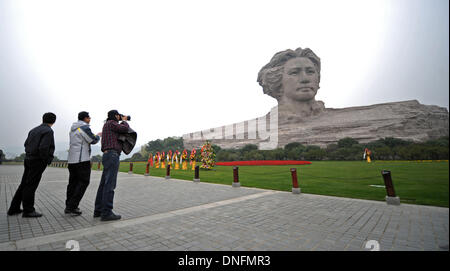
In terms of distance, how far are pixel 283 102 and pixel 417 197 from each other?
69.4 meters

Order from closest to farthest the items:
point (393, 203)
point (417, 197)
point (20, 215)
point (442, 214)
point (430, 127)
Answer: point (442, 214)
point (20, 215)
point (393, 203)
point (417, 197)
point (430, 127)

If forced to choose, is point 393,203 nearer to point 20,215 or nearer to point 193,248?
point 193,248

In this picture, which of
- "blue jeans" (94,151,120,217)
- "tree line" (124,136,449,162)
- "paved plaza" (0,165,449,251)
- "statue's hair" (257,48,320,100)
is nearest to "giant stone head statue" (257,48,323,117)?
"statue's hair" (257,48,320,100)

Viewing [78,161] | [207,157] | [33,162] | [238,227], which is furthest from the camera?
[207,157]

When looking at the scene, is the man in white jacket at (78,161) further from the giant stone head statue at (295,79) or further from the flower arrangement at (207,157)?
the giant stone head statue at (295,79)

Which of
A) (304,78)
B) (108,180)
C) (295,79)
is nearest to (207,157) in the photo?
(108,180)

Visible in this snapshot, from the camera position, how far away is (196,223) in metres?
4.12

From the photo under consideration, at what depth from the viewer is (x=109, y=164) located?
4414mm

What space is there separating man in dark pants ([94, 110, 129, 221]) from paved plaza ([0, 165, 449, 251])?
26cm

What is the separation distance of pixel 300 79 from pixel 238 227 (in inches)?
2869

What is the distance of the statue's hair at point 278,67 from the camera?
72.9m

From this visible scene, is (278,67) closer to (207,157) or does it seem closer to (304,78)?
(304,78)

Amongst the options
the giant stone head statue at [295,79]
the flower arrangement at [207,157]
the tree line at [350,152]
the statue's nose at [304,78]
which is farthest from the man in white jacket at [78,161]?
the statue's nose at [304,78]
